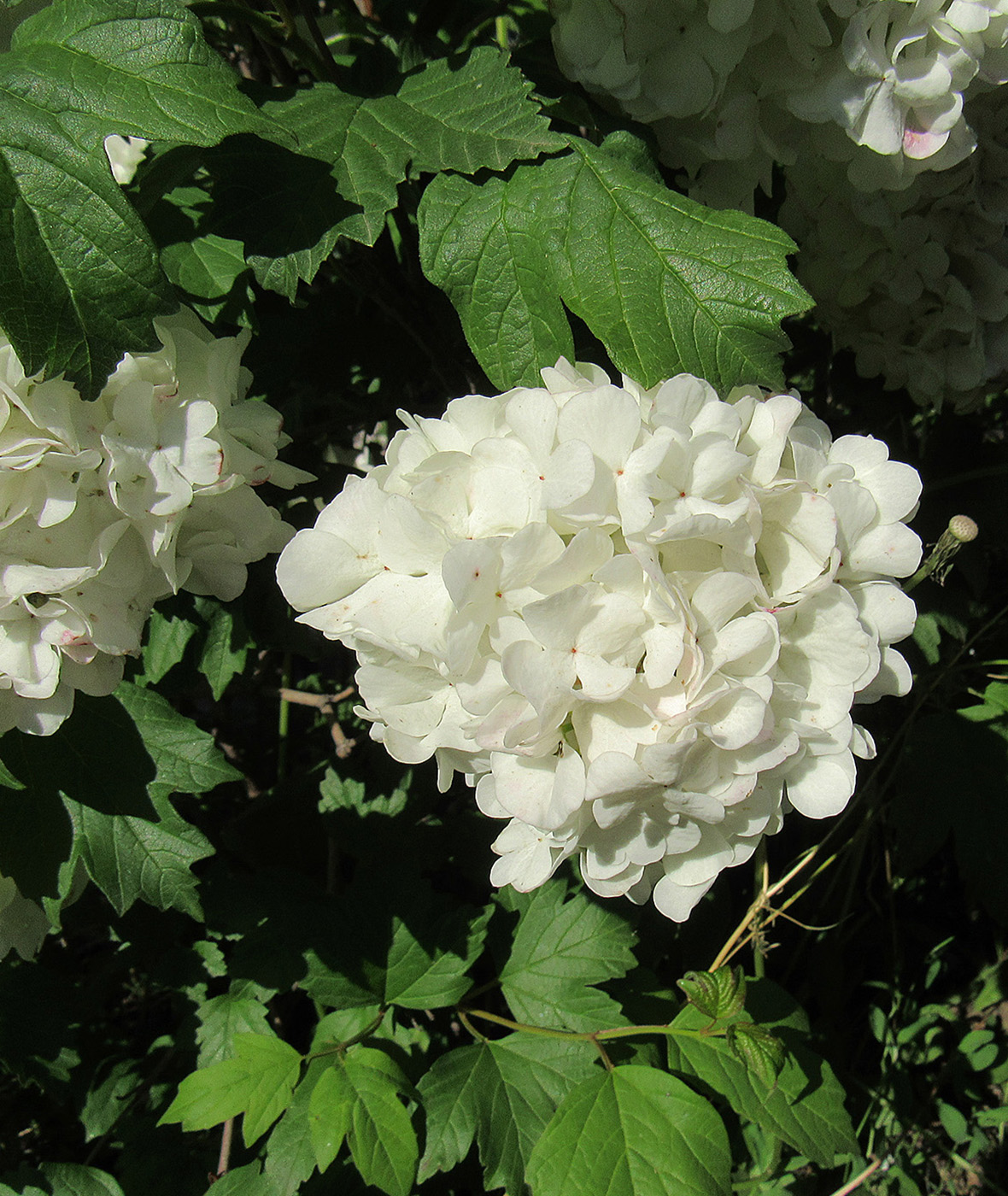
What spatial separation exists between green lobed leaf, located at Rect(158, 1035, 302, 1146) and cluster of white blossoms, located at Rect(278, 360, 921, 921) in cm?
64

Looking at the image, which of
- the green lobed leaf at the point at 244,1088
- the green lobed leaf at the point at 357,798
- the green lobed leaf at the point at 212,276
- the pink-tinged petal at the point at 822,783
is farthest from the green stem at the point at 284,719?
the pink-tinged petal at the point at 822,783

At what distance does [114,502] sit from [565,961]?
96 centimetres

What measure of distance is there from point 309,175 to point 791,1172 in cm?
202

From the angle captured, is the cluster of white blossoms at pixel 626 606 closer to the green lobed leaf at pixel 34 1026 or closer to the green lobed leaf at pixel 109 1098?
the green lobed leaf at pixel 34 1026

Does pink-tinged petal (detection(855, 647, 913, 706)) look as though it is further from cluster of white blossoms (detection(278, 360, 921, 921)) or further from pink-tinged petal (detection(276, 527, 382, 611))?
pink-tinged petal (detection(276, 527, 382, 611))

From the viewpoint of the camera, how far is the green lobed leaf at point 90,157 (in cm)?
84

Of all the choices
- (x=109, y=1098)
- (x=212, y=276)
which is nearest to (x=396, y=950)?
(x=109, y=1098)

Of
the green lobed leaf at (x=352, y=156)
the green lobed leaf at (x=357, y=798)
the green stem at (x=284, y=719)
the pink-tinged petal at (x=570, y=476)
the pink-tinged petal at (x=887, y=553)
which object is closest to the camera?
the pink-tinged petal at (x=570, y=476)

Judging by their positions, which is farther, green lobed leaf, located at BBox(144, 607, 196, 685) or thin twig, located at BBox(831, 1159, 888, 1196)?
thin twig, located at BBox(831, 1159, 888, 1196)

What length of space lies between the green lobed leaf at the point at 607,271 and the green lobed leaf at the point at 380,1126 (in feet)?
3.08

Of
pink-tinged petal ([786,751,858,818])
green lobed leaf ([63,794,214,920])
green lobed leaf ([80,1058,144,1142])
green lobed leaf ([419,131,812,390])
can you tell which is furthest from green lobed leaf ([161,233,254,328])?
green lobed leaf ([80,1058,144,1142])

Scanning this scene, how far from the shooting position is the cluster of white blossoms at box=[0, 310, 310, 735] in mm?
924

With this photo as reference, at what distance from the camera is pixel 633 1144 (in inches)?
47.6

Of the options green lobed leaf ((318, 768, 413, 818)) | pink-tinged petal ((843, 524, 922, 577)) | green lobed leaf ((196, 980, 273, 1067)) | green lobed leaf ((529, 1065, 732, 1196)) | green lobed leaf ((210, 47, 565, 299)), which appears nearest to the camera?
pink-tinged petal ((843, 524, 922, 577))
